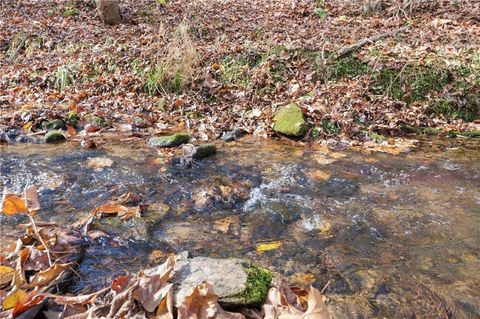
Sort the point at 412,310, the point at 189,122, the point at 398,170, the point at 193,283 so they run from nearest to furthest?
the point at 193,283 → the point at 412,310 → the point at 398,170 → the point at 189,122

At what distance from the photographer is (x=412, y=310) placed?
220cm

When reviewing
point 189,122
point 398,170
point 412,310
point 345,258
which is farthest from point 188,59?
point 412,310

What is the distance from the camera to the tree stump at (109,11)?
34.3 ft

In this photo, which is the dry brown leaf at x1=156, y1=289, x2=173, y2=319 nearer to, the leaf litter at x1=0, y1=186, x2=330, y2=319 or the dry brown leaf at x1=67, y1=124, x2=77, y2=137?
the leaf litter at x1=0, y1=186, x2=330, y2=319

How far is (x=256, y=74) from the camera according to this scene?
7.07 meters

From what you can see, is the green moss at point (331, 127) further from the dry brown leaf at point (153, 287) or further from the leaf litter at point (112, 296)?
the dry brown leaf at point (153, 287)

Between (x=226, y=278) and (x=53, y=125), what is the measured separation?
4.45 metres

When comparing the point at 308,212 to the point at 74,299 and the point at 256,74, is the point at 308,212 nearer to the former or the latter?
the point at 74,299

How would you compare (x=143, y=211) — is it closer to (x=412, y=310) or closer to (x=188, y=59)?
(x=412, y=310)

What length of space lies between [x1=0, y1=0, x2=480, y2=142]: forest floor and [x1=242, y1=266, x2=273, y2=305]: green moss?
3474 millimetres

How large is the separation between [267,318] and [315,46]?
6570 millimetres

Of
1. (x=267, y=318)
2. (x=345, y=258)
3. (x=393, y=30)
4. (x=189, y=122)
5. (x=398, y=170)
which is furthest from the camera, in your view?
(x=393, y=30)

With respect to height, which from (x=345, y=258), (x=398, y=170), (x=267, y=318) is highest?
(x=267, y=318)

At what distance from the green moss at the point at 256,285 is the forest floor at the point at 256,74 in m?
3.47
